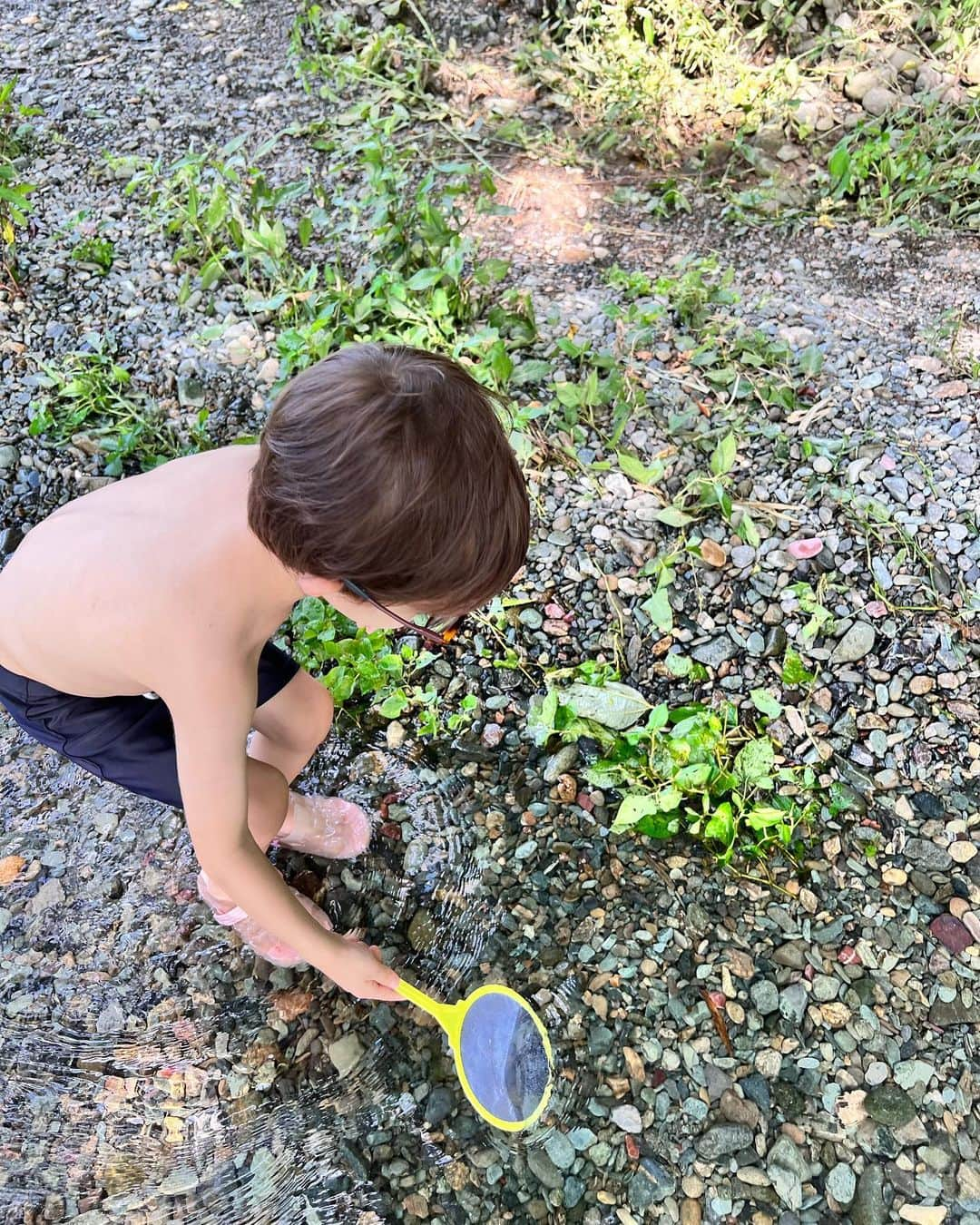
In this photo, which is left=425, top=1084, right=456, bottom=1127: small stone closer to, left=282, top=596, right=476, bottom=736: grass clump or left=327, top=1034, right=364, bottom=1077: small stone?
left=327, top=1034, right=364, bottom=1077: small stone

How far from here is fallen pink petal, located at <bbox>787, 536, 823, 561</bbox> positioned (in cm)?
189

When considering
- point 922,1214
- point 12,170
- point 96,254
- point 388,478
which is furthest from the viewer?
point 96,254

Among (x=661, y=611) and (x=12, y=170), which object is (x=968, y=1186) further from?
(x=12, y=170)

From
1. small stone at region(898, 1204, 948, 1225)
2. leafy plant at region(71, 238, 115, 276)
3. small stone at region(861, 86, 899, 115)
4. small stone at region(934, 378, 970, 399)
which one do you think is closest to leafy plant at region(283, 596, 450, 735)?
small stone at region(898, 1204, 948, 1225)

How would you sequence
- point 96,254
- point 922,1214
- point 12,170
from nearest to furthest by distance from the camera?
point 922,1214 < point 12,170 < point 96,254

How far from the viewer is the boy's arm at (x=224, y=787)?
1.04 metres

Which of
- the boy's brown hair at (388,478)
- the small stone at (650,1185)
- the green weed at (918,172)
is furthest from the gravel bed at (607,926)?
the boy's brown hair at (388,478)

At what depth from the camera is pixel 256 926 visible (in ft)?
5.04

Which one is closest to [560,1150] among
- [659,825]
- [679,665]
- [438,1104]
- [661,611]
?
[438,1104]

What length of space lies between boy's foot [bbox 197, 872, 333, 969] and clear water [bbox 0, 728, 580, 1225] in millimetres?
29

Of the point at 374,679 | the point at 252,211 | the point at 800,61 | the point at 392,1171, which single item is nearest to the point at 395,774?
the point at 374,679

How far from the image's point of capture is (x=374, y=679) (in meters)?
1.78

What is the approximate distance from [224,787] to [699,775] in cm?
85

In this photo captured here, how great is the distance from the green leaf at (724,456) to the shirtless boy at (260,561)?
3.16ft
